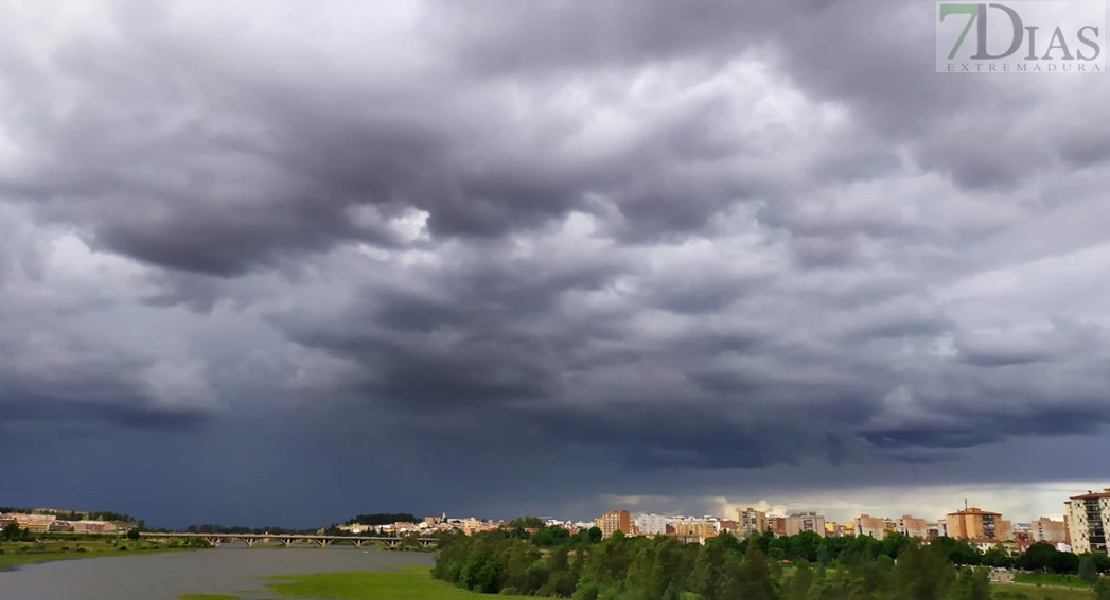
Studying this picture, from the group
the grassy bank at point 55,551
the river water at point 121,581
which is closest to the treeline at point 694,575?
the river water at point 121,581

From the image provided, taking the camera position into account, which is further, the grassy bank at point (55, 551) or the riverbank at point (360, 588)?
the grassy bank at point (55, 551)

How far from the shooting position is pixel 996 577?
106 m

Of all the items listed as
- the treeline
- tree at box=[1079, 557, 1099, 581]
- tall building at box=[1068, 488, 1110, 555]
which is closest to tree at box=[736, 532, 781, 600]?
the treeline

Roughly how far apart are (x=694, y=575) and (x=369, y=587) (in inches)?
1464

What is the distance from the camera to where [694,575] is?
2751 inches

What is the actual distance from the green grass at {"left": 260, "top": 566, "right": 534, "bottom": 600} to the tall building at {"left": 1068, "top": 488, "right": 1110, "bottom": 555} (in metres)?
107

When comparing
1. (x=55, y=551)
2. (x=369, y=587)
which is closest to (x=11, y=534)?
(x=55, y=551)

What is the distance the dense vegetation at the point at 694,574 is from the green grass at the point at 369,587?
4282 mm

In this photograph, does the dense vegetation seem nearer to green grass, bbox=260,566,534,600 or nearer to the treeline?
the treeline

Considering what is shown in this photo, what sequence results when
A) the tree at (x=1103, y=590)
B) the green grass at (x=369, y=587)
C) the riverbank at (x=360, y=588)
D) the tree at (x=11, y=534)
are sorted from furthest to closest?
the tree at (x=11, y=534) → the green grass at (x=369, y=587) → the riverbank at (x=360, y=588) → the tree at (x=1103, y=590)

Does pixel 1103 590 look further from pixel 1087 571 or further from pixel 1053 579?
pixel 1053 579

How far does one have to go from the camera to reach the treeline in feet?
190

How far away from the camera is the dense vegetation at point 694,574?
2276 inches

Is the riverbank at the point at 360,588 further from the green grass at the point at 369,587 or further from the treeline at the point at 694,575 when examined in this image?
the treeline at the point at 694,575
